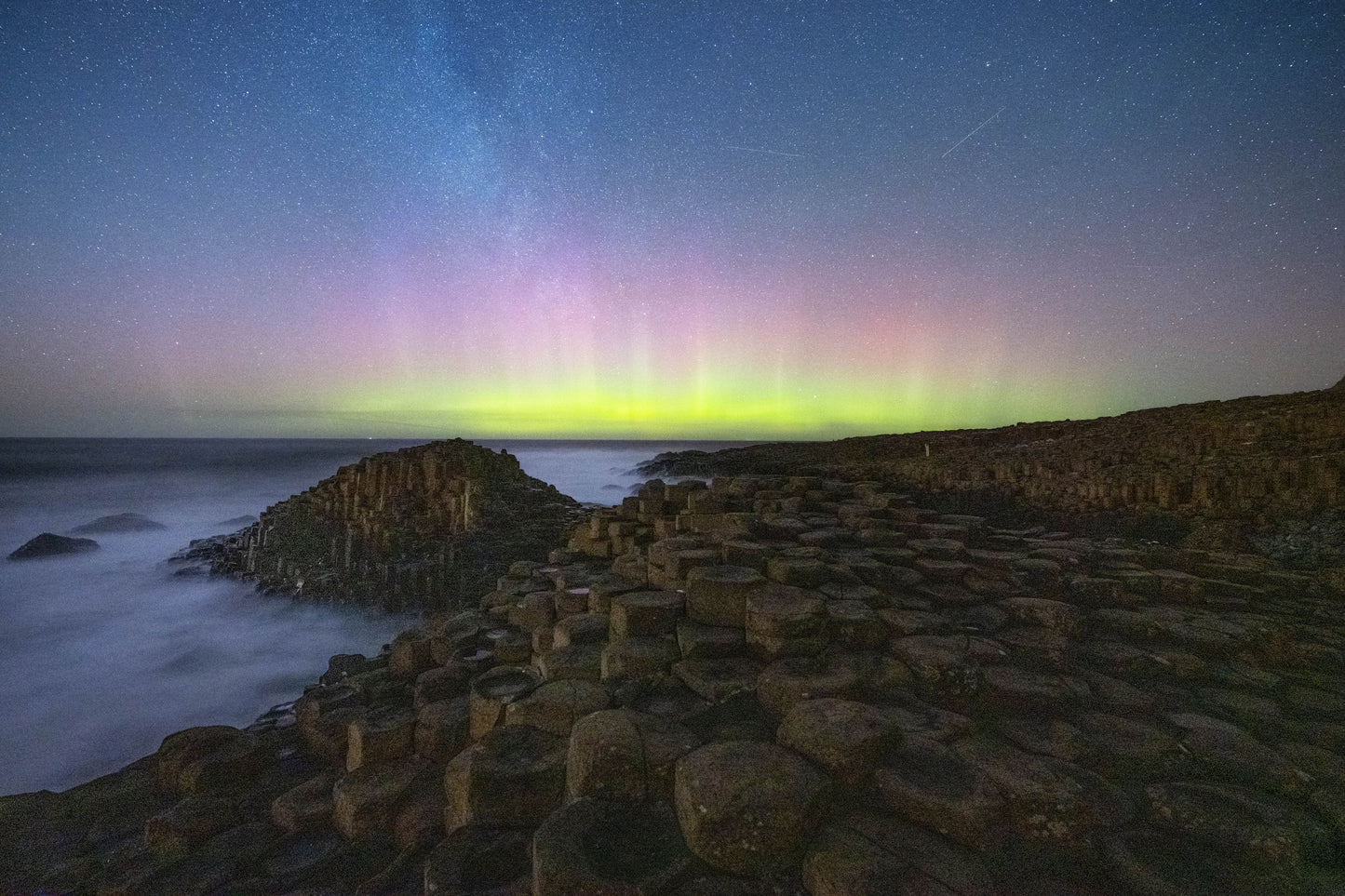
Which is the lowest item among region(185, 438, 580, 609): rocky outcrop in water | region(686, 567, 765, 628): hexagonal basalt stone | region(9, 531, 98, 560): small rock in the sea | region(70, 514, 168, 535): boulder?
region(70, 514, 168, 535): boulder

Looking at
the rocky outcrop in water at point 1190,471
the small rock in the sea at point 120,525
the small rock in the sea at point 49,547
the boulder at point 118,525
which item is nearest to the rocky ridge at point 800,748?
the rocky outcrop in water at point 1190,471

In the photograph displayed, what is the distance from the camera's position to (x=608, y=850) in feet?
7.19

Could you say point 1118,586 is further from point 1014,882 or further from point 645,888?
point 645,888

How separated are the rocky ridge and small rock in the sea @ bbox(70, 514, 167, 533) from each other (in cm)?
2573

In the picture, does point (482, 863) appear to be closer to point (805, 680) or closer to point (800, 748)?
point (800, 748)

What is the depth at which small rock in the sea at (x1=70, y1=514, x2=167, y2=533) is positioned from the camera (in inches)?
856

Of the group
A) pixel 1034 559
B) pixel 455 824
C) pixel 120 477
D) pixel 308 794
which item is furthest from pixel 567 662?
pixel 120 477

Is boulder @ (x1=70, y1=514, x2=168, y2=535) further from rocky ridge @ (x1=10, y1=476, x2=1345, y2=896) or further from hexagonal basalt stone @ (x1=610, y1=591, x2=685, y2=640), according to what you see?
hexagonal basalt stone @ (x1=610, y1=591, x2=685, y2=640)

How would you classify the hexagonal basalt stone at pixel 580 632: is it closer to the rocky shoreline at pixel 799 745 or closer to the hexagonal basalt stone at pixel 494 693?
the rocky shoreline at pixel 799 745

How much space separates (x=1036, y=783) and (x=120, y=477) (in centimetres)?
6848

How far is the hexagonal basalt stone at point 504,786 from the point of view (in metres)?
2.65

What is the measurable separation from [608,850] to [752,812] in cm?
65

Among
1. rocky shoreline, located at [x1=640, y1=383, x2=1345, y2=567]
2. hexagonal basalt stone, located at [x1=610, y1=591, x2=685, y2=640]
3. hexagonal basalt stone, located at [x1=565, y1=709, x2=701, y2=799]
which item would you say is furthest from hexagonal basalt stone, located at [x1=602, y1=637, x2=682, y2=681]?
rocky shoreline, located at [x1=640, y1=383, x2=1345, y2=567]

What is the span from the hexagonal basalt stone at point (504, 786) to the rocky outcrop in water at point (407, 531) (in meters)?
6.84
